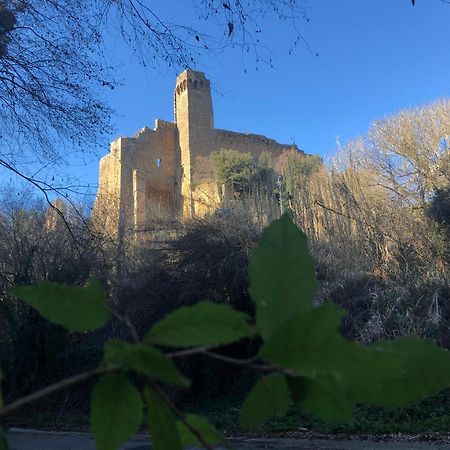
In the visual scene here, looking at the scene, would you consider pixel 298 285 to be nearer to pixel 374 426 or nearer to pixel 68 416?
pixel 374 426

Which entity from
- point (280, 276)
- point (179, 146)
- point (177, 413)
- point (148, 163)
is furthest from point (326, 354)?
point (179, 146)

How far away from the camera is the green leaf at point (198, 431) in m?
0.70

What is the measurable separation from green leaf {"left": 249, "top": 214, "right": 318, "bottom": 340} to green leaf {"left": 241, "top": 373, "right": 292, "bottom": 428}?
0.07 metres

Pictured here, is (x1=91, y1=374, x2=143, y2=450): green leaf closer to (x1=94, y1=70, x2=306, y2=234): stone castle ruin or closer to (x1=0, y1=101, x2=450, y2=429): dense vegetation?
(x1=0, y1=101, x2=450, y2=429): dense vegetation

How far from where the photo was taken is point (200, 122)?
158 ft

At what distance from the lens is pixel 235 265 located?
45.5 feet

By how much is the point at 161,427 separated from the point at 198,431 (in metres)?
0.08

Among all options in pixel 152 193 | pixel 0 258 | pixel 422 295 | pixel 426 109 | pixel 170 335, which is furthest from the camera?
pixel 152 193

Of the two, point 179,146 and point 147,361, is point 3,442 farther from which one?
point 179,146

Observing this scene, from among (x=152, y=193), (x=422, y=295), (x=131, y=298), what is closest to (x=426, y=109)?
(x=422, y=295)

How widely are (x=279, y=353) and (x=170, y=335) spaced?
12 cm

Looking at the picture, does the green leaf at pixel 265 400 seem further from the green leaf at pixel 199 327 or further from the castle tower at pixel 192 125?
the castle tower at pixel 192 125

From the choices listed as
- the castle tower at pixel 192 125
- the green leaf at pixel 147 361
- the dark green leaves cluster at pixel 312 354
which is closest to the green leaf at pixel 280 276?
the dark green leaves cluster at pixel 312 354

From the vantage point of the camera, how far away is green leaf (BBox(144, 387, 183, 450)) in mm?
643
